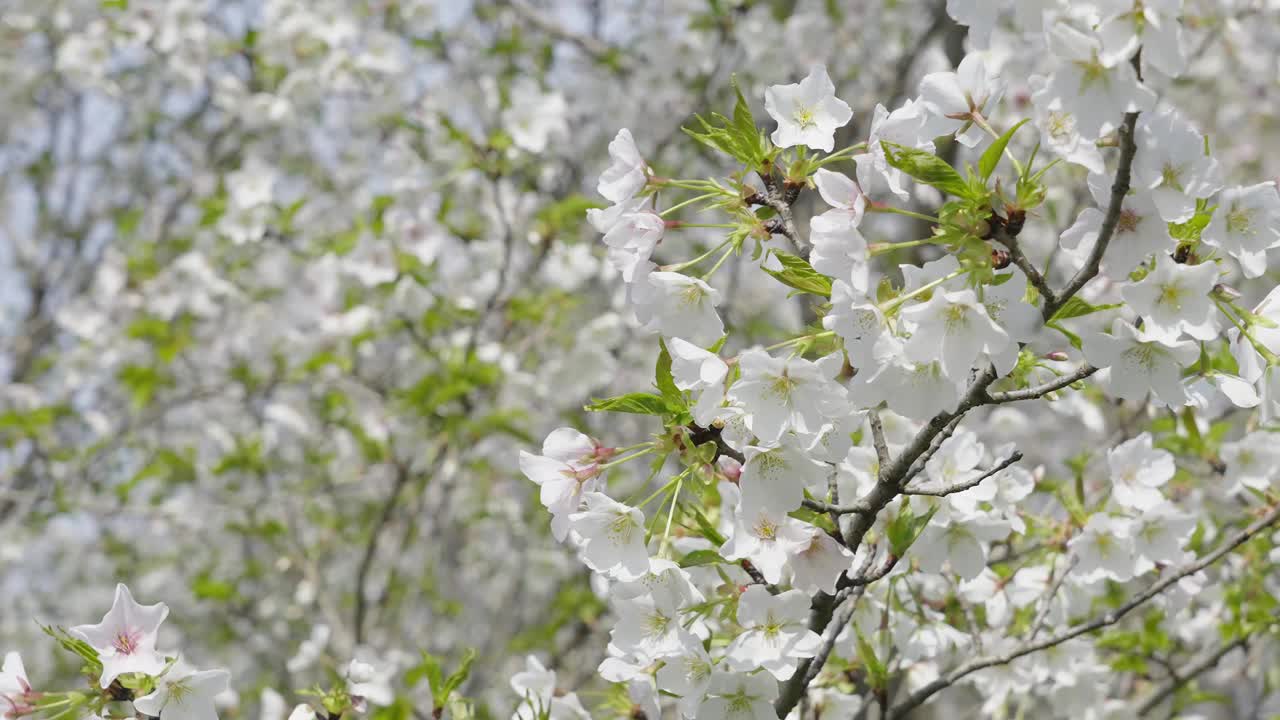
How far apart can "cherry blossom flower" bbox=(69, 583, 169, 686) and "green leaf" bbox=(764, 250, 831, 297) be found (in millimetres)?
893

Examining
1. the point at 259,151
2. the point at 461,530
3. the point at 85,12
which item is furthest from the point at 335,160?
the point at 461,530

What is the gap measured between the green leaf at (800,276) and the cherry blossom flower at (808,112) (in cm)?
17

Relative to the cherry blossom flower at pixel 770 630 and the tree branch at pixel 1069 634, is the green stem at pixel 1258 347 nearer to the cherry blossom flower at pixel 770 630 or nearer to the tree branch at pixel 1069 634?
the tree branch at pixel 1069 634

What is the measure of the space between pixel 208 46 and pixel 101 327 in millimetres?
1319

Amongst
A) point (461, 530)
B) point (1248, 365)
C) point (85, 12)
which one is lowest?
point (461, 530)

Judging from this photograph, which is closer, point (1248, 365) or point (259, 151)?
point (1248, 365)

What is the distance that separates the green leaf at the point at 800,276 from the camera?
1277mm

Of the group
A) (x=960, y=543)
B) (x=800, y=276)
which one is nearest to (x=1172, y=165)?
(x=800, y=276)

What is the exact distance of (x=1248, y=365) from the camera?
1.30 meters

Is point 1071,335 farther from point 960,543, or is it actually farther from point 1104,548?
point 1104,548

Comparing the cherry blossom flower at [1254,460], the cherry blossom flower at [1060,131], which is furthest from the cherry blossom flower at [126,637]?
the cherry blossom flower at [1254,460]

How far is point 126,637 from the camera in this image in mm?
1428

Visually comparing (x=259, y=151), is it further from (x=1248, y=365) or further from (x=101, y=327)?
(x=1248, y=365)

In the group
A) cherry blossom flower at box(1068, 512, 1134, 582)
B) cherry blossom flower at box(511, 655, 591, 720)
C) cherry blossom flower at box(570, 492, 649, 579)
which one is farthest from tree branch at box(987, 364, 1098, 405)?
cherry blossom flower at box(511, 655, 591, 720)
